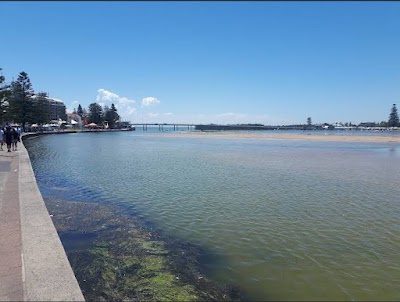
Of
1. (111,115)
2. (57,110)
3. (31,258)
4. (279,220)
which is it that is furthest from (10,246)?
(57,110)

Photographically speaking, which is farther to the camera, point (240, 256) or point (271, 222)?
point (271, 222)

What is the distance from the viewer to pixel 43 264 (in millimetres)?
4996

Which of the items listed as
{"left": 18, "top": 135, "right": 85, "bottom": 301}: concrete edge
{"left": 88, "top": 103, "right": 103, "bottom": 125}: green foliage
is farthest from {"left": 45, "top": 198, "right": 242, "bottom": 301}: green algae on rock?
{"left": 88, "top": 103, "right": 103, "bottom": 125}: green foliage

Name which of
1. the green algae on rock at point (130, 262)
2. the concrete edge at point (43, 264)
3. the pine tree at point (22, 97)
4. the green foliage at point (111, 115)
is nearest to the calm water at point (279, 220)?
the green algae on rock at point (130, 262)

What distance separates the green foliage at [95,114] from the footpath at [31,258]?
13861cm

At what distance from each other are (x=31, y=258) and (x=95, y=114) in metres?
144

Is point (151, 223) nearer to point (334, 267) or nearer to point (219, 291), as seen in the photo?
point (219, 291)

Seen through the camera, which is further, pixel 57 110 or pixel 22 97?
pixel 57 110

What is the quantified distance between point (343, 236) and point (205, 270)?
13.7ft

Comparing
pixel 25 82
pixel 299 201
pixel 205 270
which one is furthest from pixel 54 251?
pixel 25 82

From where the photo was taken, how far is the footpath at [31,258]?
4281mm

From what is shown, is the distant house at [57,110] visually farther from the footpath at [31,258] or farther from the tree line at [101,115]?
the footpath at [31,258]

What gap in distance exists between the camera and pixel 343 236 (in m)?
8.48

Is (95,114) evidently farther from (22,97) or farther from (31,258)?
(31,258)
